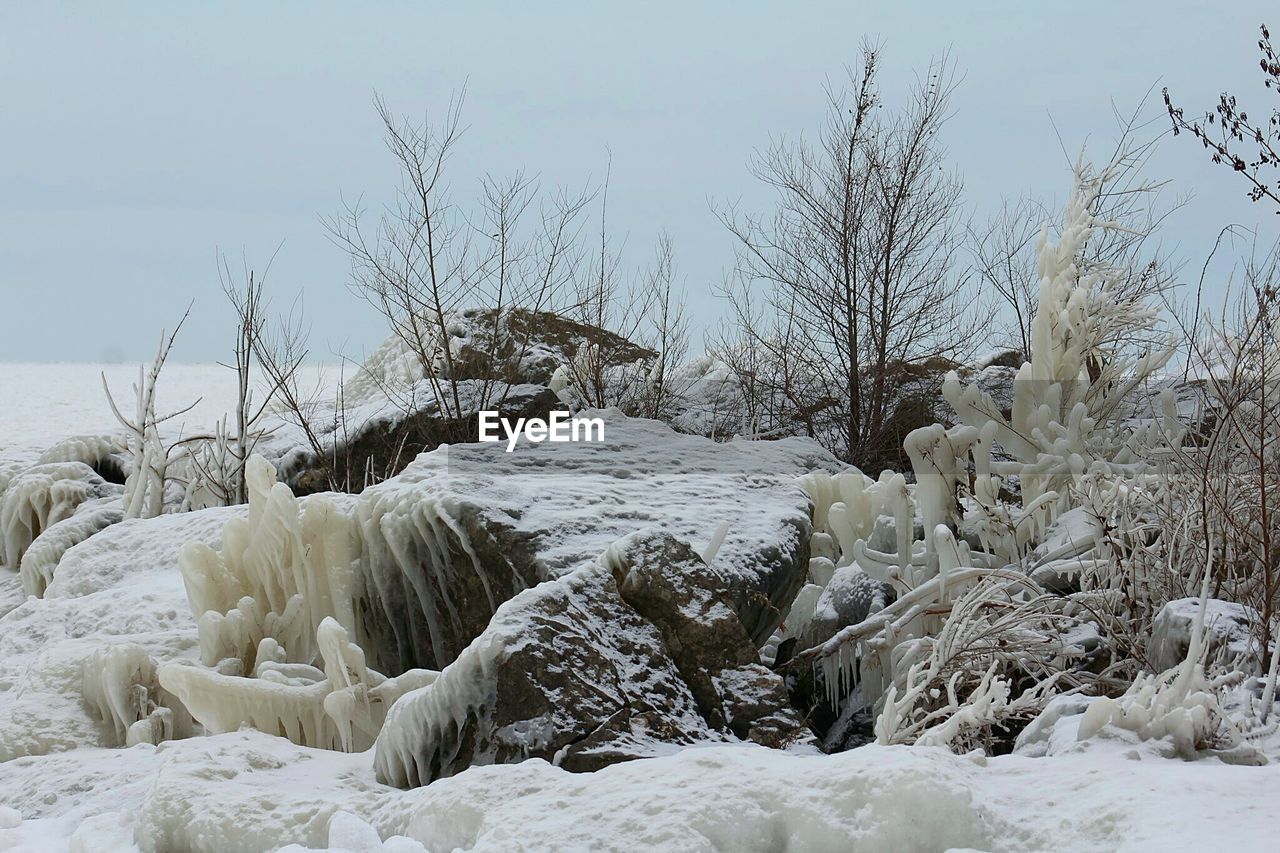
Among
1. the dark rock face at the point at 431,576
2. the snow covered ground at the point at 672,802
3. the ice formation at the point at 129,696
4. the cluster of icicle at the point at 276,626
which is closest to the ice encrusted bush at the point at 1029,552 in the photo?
the snow covered ground at the point at 672,802

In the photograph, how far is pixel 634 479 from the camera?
6500 mm

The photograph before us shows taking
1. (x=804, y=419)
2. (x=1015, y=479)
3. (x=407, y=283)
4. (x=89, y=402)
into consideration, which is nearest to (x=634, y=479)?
(x=1015, y=479)

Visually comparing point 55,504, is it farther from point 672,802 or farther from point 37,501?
point 672,802

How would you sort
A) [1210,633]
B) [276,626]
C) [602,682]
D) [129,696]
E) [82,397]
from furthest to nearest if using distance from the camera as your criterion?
[82,397], [276,626], [129,696], [602,682], [1210,633]

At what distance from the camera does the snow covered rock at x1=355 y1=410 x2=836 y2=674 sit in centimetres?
563

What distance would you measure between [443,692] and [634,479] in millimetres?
2285

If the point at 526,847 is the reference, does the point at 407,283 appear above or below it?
above

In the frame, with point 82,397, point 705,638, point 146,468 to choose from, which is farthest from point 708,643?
point 82,397

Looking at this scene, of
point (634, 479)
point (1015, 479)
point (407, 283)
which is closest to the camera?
point (634, 479)

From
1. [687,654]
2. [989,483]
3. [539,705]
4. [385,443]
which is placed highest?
[385,443]

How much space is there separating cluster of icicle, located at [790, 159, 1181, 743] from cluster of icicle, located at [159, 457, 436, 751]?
220 cm

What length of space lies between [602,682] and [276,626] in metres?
2.09

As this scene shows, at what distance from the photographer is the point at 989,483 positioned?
A: 6551 millimetres

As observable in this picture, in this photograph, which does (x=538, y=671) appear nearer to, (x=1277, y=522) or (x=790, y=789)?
(x=790, y=789)
